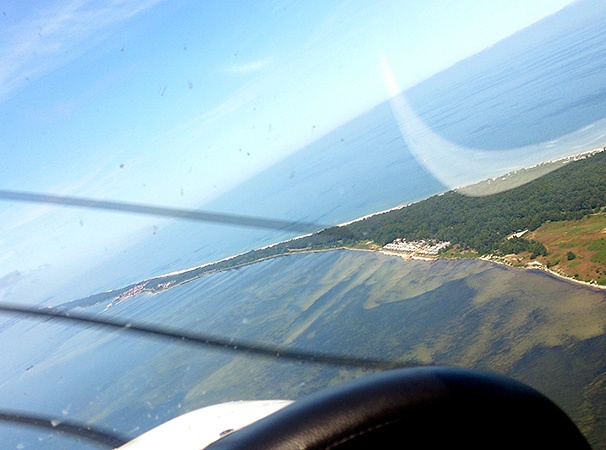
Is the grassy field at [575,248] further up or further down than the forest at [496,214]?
further down

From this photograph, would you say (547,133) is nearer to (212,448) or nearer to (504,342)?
(504,342)

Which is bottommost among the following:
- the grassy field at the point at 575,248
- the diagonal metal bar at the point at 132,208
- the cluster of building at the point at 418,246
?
the grassy field at the point at 575,248

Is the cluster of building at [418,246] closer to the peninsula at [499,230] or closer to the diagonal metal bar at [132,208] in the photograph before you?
the peninsula at [499,230]

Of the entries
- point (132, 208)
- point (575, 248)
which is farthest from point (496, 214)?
point (132, 208)

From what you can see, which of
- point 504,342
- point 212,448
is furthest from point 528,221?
point 212,448

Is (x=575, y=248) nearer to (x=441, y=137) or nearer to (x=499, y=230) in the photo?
(x=499, y=230)

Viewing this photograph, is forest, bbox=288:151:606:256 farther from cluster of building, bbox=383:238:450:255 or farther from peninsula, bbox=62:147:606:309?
cluster of building, bbox=383:238:450:255

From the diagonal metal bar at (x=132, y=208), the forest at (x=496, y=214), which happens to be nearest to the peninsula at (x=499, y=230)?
the forest at (x=496, y=214)

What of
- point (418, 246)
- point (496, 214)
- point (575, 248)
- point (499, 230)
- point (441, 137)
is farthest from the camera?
point (441, 137)

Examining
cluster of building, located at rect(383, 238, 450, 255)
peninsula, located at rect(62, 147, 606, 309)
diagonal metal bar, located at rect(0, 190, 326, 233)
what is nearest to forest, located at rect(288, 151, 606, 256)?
peninsula, located at rect(62, 147, 606, 309)
